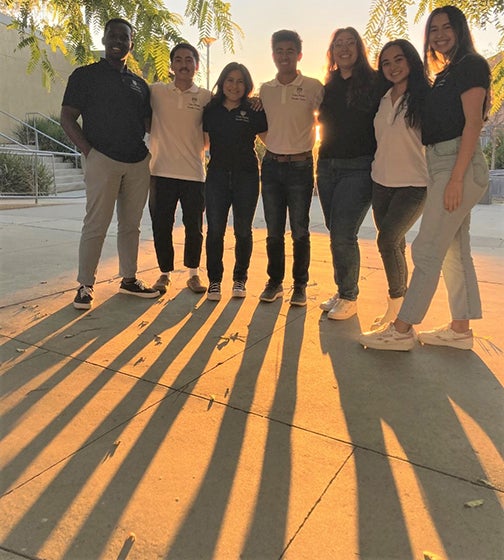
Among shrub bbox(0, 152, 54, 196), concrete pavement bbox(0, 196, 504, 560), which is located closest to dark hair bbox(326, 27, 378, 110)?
concrete pavement bbox(0, 196, 504, 560)

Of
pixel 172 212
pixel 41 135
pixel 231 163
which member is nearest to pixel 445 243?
pixel 231 163

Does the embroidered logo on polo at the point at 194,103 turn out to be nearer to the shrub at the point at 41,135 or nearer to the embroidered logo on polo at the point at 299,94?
the embroidered logo on polo at the point at 299,94

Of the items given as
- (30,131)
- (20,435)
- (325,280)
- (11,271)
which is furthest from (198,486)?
(30,131)

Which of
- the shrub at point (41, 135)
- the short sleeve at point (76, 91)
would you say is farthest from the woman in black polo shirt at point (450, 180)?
the shrub at point (41, 135)

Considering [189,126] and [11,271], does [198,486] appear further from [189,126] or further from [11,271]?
[11,271]

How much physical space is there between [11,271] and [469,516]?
476 centimetres

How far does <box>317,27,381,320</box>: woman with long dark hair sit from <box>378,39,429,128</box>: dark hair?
301mm

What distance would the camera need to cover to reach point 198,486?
1.98 m

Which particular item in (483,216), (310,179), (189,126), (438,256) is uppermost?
(189,126)

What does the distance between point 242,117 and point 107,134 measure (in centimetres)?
106

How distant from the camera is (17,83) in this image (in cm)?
1761

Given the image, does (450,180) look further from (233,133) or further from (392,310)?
(233,133)

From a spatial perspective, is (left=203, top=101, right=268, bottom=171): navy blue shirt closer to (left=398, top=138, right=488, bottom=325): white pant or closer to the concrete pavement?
the concrete pavement

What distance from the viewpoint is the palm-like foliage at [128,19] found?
117 inches
